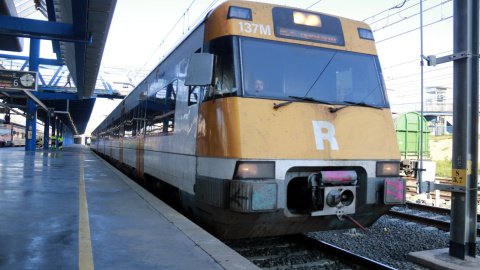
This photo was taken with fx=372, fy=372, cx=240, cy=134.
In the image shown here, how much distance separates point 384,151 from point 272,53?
76.7 inches

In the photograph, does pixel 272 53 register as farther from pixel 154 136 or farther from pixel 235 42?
pixel 154 136

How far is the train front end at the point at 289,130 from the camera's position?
13.4 ft

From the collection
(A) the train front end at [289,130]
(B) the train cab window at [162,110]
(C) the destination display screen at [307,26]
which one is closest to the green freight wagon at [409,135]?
(B) the train cab window at [162,110]

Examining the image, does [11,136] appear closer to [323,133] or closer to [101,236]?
[101,236]

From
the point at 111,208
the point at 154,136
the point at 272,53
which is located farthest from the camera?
the point at 154,136

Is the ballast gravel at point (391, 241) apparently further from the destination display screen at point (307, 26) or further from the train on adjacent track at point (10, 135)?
the train on adjacent track at point (10, 135)

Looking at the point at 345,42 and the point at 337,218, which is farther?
the point at 345,42

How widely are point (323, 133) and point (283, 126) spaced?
1.88 feet

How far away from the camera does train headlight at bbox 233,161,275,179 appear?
397cm

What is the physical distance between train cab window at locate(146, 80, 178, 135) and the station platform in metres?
1.34

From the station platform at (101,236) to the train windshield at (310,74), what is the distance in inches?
71.3

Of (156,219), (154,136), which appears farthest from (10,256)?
(154,136)

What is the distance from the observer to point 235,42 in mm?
4359

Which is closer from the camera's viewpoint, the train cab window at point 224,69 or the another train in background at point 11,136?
the train cab window at point 224,69
